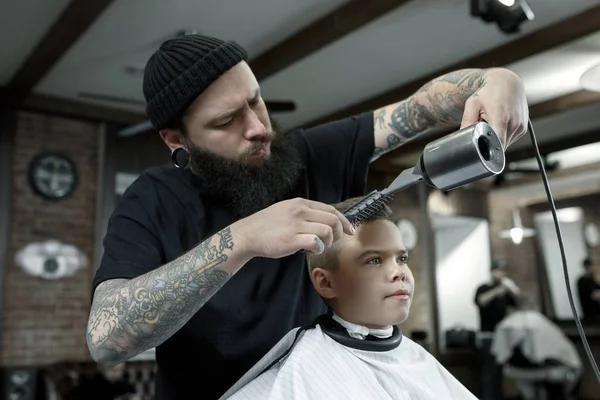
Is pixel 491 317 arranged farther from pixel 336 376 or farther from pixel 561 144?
pixel 336 376

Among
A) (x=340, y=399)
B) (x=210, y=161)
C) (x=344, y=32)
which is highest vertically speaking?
(x=344, y=32)

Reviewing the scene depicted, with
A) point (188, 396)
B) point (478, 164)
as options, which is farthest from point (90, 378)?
point (478, 164)

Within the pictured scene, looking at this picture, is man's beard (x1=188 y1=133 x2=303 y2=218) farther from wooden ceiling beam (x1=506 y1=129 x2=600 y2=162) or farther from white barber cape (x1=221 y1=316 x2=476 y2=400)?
wooden ceiling beam (x1=506 y1=129 x2=600 y2=162)

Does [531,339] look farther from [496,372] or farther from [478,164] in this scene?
[478,164]

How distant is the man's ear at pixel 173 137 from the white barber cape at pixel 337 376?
1.62 ft

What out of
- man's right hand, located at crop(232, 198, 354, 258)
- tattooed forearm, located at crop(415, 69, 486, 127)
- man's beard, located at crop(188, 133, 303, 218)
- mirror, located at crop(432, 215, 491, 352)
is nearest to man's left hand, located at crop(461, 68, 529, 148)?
tattooed forearm, located at crop(415, 69, 486, 127)

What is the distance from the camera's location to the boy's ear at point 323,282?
53.4 inches

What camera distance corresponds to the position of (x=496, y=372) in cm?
751

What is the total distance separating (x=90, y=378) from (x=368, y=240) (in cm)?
400

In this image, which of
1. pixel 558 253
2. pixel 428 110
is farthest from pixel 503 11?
pixel 558 253

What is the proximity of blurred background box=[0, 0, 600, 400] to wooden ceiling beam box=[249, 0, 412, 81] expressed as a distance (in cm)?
1

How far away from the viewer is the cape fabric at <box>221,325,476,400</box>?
3.83 ft

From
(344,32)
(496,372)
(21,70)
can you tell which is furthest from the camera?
(496,372)

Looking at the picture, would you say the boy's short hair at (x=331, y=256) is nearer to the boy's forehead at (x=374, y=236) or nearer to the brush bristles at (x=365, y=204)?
the boy's forehead at (x=374, y=236)
